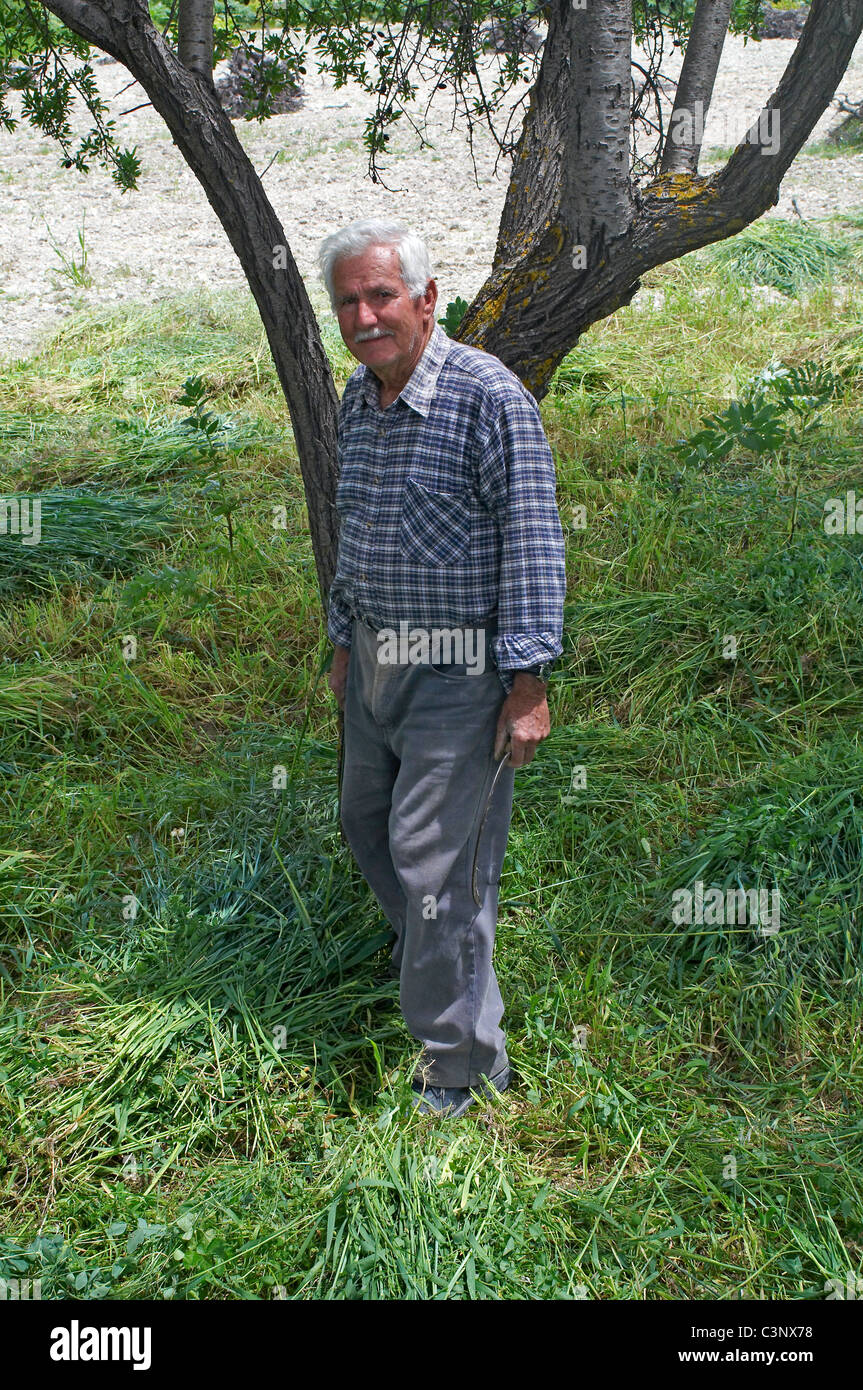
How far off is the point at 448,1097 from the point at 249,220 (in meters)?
2.34

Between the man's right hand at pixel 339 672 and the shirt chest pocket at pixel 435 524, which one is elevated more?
the shirt chest pocket at pixel 435 524

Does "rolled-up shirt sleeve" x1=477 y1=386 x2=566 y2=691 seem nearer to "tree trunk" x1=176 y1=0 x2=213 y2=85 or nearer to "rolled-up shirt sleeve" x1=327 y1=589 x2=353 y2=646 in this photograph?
"rolled-up shirt sleeve" x1=327 y1=589 x2=353 y2=646

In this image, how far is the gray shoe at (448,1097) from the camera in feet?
8.56

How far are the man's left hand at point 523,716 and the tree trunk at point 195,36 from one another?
6.30 ft

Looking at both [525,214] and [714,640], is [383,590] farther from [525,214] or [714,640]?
[714,640]

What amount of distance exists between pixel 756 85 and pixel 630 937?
492 inches

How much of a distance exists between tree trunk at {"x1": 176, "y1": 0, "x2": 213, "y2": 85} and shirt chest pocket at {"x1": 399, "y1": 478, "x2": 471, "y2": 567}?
150 centimetres

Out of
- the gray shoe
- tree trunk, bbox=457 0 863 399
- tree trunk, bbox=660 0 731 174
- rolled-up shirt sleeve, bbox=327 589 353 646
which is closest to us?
the gray shoe

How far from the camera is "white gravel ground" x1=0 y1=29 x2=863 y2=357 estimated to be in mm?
8688

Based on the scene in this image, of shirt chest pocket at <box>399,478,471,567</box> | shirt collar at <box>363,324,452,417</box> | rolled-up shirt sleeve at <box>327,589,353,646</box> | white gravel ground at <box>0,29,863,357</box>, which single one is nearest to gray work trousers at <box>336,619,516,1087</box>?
rolled-up shirt sleeve at <box>327,589,353,646</box>

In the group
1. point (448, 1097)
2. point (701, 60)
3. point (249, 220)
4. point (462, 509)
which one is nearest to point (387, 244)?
point (462, 509)

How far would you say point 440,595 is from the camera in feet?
7.64

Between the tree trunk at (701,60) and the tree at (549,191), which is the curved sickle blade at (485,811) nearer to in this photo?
the tree at (549,191)

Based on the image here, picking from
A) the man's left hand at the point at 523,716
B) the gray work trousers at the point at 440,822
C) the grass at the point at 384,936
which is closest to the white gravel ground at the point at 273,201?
the grass at the point at 384,936
